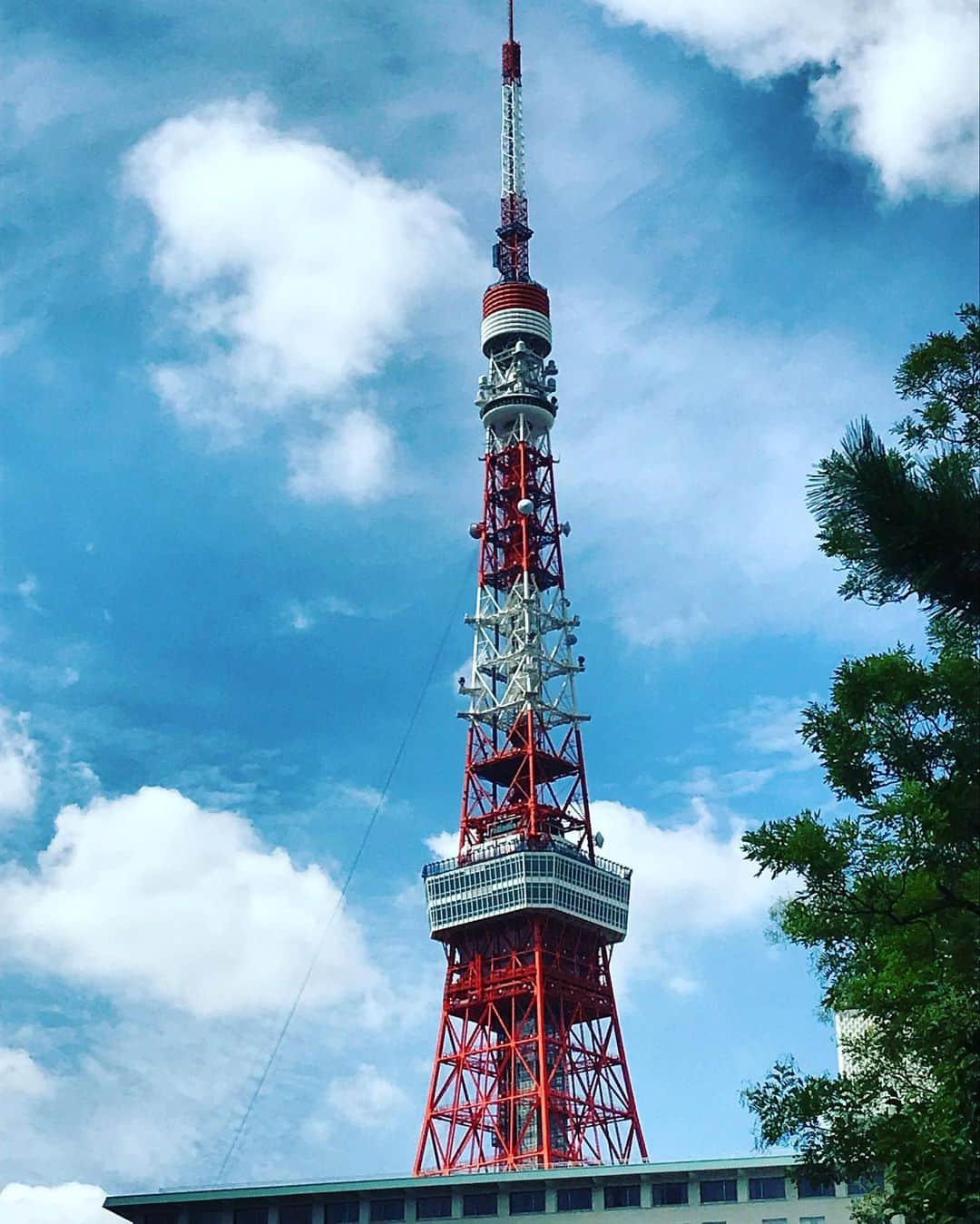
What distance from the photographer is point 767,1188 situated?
271ft

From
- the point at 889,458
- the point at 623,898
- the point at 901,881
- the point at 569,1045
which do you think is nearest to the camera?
the point at 889,458

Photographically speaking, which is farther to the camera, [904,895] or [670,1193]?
[670,1193]

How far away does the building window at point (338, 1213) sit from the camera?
8544 centimetres

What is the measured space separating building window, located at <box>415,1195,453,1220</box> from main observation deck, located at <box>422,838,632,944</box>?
36.5m

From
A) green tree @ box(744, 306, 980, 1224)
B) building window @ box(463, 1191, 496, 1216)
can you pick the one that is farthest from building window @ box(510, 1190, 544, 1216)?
green tree @ box(744, 306, 980, 1224)

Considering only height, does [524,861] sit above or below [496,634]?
below

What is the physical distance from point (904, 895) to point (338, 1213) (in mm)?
63634

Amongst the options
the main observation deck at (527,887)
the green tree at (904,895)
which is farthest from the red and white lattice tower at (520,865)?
the green tree at (904,895)

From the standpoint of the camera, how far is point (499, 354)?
145 metres

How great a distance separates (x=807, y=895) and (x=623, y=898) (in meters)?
96.4

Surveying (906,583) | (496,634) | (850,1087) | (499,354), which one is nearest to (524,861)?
(496,634)

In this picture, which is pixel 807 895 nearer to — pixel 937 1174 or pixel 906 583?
pixel 937 1174

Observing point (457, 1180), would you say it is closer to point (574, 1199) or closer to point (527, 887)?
point (574, 1199)

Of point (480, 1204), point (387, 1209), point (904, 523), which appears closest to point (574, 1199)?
point (480, 1204)
